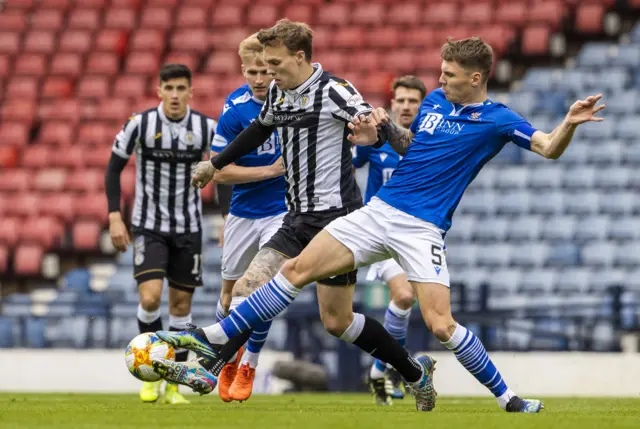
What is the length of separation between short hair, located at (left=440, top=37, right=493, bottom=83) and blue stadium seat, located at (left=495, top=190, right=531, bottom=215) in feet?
31.7

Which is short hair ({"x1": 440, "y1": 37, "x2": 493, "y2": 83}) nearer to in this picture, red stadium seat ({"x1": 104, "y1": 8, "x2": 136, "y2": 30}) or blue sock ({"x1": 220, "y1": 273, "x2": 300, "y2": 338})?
blue sock ({"x1": 220, "y1": 273, "x2": 300, "y2": 338})

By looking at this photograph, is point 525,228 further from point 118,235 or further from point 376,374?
point 118,235

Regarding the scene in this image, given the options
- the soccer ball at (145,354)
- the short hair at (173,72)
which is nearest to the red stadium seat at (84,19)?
the short hair at (173,72)

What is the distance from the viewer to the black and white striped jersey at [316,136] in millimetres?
7039

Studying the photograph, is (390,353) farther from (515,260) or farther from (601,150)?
(601,150)

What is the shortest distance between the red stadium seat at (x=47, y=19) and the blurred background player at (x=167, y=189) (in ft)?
45.3

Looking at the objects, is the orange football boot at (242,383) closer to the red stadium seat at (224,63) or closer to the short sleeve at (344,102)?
the short sleeve at (344,102)

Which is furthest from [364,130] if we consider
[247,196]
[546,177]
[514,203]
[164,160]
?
[546,177]

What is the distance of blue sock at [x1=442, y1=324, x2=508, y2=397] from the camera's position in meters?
6.57

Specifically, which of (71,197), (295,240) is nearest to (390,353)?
(295,240)

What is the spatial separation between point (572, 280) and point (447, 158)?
860cm

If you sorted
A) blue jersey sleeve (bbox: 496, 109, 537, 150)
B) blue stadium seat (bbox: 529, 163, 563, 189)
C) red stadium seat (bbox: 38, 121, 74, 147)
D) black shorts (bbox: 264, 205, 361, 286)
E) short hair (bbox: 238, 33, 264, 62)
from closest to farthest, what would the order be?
blue jersey sleeve (bbox: 496, 109, 537, 150), black shorts (bbox: 264, 205, 361, 286), short hair (bbox: 238, 33, 264, 62), blue stadium seat (bbox: 529, 163, 563, 189), red stadium seat (bbox: 38, 121, 74, 147)

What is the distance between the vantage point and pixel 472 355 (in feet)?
21.6

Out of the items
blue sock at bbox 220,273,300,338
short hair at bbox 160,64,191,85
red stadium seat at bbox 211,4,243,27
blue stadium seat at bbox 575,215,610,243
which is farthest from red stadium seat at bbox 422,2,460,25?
blue sock at bbox 220,273,300,338
